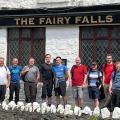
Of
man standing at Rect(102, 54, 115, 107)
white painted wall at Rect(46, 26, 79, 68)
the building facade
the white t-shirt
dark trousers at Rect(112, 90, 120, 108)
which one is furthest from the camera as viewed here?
white painted wall at Rect(46, 26, 79, 68)

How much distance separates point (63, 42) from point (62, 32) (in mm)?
354

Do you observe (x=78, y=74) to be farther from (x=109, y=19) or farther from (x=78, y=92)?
(x=109, y=19)

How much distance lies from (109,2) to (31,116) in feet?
21.5

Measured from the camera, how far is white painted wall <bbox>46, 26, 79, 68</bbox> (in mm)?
16500

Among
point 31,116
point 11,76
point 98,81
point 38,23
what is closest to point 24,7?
point 38,23

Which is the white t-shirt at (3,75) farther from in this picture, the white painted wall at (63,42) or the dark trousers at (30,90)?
the white painted wall at (63,42)

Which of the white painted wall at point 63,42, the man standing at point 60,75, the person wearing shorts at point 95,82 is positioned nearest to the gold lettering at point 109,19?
the white painted wall at point 63,42

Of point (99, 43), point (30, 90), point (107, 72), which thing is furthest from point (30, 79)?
point (99, 43)

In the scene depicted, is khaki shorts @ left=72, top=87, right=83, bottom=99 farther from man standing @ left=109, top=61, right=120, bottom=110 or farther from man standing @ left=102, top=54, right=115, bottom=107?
man standing @ left=109, top=61, right=120, bottom=110

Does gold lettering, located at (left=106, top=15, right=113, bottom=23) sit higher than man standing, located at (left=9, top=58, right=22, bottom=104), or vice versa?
gold lettering, located at (left=106, top=15, right=113, bottom=23)

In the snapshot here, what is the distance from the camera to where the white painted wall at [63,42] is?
16.5m

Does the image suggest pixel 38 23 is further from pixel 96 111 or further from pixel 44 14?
pixel 96 111

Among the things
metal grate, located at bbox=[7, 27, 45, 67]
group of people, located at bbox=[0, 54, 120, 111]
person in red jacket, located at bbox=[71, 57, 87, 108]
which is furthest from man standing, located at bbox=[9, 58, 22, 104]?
metal grate, located at bbox=[7, 27, 45, 67]

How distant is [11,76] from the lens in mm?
15406
